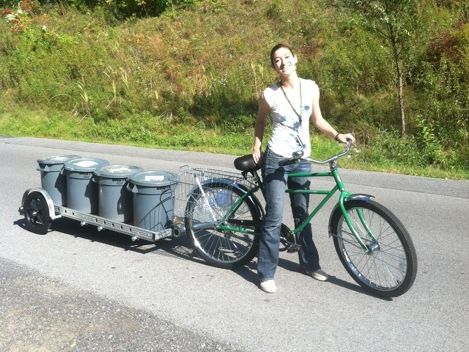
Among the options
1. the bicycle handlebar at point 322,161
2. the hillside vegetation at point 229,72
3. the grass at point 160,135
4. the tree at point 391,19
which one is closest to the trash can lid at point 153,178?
the bicycle handlebar at point 322,161

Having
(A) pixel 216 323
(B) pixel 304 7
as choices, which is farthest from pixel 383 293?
(B) pixel 304 7

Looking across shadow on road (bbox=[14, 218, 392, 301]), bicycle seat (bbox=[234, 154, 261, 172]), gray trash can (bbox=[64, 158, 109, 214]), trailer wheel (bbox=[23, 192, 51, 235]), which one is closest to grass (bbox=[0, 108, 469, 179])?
shadow on road (bbox=[14, 218, 392, 301])

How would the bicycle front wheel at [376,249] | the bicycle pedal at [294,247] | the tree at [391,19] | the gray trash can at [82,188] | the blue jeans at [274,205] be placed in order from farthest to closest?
the tree at [391,19], the gray trash can at [82,188], the bicycle pedal at [294,247], the blue jeans at [274,205], the bicycle front wheel at [376,249]

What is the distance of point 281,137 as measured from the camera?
4441 mm

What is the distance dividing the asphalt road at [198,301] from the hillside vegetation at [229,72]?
476 cm

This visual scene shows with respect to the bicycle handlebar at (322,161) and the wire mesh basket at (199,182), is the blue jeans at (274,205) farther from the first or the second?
the wire mesh basket at (199,182)

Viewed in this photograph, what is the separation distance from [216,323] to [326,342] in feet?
2.75

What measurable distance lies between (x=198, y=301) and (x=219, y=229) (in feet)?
3.02

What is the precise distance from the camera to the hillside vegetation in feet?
36.3

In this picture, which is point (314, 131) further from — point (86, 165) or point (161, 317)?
point (161, 317)

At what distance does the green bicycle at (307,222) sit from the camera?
418 centimetres

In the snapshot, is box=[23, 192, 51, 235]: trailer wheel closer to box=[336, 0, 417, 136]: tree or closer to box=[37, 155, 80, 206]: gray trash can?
box=[37, 155, 80, 206]: gray trash can

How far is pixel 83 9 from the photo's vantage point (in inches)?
976

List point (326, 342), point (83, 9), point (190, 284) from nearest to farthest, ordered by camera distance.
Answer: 1. point (326, 342)
2. point (190, 284)
3. point (83, 9)
